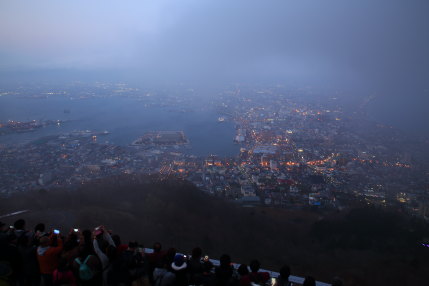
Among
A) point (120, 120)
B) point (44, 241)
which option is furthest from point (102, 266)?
point (120, 120)

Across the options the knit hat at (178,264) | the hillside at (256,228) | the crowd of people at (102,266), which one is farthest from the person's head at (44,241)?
the hillside at (256,228)

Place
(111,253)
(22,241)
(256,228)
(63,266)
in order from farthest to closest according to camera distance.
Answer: (256,228) → (22,241) → (111,253) → (63,266)

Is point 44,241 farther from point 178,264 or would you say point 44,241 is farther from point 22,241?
point 178,264

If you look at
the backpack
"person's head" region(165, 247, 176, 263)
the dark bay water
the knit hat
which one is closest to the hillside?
"person's head" region(165, 247, 176, 263)

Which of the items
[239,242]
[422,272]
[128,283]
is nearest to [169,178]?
[239,242]

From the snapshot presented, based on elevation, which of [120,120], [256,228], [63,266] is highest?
[63,266]

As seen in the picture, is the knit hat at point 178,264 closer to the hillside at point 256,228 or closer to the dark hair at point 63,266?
the dark hair at point 63,266
